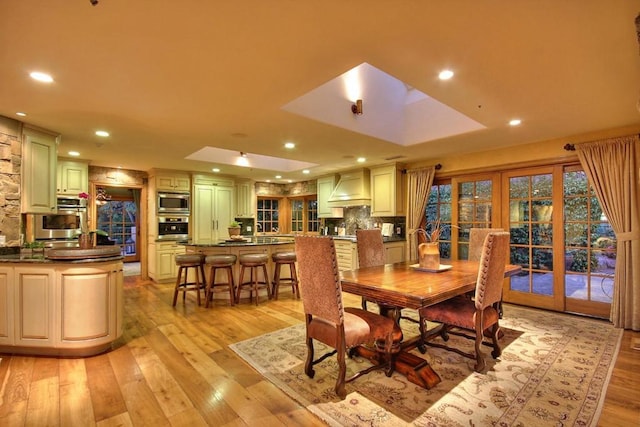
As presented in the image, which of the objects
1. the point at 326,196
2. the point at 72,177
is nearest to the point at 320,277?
the point at 326,196

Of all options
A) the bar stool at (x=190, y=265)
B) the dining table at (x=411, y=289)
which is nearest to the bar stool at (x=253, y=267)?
the bar stool at (x=190, y=265)

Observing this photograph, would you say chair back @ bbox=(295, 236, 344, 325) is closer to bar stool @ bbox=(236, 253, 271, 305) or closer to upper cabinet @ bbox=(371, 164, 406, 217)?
bar stool @ bbox=(236, 253, 271, 305)

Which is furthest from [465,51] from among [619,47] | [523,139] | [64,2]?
[523,139]

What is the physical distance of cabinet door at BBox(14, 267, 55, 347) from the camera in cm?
271

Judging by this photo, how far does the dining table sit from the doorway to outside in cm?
871

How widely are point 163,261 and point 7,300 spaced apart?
10.7 ft

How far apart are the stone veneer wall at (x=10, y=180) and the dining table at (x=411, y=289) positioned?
339cm

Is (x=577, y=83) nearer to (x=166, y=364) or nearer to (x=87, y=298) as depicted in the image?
(x=166, y=364)

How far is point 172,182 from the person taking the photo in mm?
6238

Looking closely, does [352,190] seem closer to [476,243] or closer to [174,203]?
[476,243]

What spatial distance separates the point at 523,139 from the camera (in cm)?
401

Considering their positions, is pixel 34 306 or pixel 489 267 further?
pixel 34 306

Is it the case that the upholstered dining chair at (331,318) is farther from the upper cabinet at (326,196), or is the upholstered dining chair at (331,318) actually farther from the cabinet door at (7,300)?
the upper cabinet at (326,196)

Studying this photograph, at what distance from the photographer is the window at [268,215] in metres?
8.17
